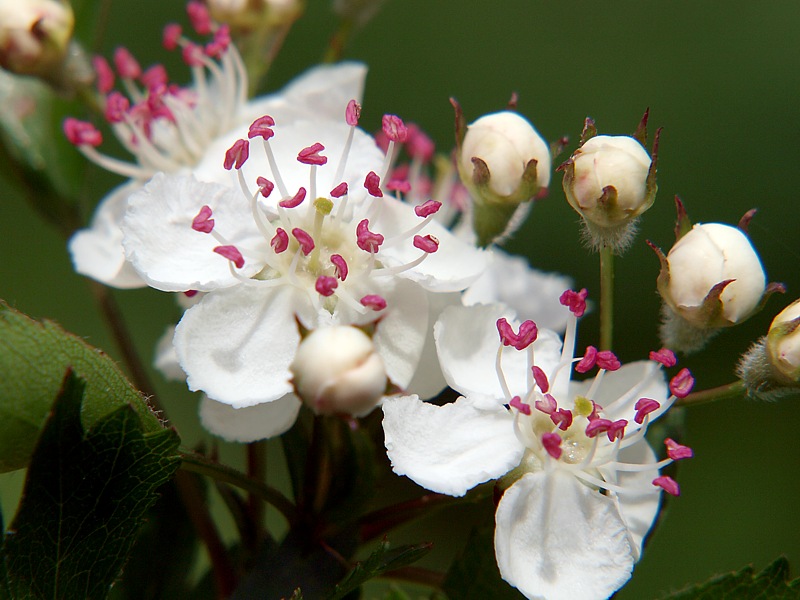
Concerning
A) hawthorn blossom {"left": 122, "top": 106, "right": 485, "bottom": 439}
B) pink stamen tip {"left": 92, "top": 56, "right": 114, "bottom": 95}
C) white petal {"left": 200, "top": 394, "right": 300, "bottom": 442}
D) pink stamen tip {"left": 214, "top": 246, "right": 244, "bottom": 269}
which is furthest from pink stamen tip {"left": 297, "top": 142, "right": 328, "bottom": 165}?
pink stamen tip {"left": 92, "top": 56, "right": 114, "bottom": 95}

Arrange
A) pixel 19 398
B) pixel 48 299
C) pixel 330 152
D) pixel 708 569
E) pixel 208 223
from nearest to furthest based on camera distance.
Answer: pixel 19 398 < pixel 208 223 < pixel 330 152 < pixel 708 569 < pixel 48 299

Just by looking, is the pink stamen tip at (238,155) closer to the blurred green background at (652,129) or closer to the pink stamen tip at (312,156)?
the pink stamen tip at (312,156)

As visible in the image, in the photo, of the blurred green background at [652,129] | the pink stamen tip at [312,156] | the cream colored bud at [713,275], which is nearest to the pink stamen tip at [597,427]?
the cream colored bud at [713,275]

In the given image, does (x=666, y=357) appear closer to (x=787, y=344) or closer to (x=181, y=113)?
(x=787, y=344)

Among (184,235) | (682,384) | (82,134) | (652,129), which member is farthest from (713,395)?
(652,129)

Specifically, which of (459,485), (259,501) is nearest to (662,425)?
(459,485)

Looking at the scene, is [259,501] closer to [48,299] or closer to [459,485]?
[459,485]
